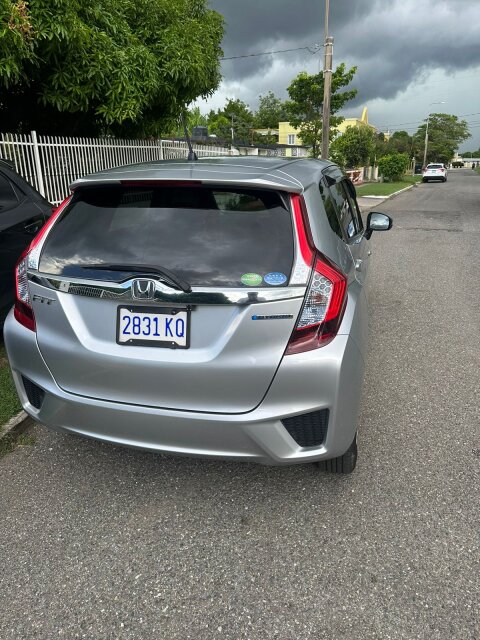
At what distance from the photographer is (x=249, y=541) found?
220 centimetres

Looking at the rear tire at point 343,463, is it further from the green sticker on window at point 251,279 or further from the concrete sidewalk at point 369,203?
the concrete sidewalk at point 369,203

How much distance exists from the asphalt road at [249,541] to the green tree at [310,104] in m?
27.2

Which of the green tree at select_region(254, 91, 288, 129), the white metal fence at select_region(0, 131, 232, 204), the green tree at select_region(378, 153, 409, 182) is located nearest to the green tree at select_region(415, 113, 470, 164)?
the green tree at select_region(254, 91, 288, 129)

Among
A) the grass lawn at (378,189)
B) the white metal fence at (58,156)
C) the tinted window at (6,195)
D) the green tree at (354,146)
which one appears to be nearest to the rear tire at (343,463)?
the tinted window at (6,195)

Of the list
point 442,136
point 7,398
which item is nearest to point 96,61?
point 7,398

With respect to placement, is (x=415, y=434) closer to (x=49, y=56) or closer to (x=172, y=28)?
(x=49, y=56)

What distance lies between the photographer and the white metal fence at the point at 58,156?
787 centimetres

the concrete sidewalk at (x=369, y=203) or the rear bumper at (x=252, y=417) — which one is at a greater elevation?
the rear bumper at (x=252, y=417)

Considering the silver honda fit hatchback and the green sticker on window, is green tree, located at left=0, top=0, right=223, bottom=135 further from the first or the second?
the green sticker on window

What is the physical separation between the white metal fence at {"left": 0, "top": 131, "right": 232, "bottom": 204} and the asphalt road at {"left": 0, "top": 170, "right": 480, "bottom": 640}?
596 cm

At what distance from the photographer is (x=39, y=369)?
7.54 feet

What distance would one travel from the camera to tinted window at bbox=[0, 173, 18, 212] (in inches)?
166

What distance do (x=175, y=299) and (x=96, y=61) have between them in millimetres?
6490

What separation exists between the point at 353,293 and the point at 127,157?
9.59 m
